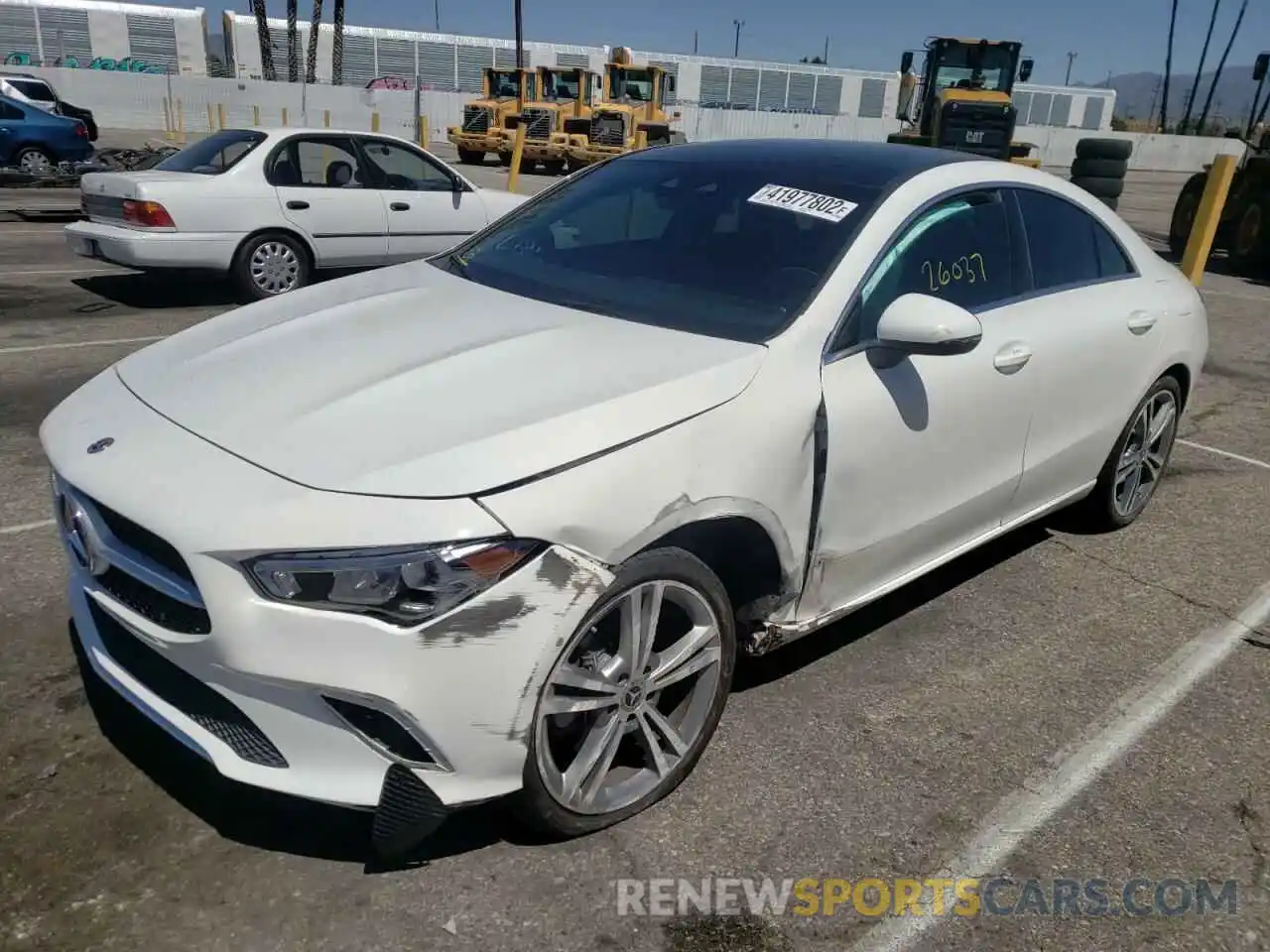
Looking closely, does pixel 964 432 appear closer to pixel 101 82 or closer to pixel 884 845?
pixel 884 845

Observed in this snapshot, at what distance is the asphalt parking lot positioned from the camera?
2.21 meters

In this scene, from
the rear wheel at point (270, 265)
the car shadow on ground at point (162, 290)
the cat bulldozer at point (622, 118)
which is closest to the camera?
the rear wheel at point (270, 265)

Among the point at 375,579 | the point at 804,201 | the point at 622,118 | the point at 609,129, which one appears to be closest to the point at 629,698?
the point at 375,579

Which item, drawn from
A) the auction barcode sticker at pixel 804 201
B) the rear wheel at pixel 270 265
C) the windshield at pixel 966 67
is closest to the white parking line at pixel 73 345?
the rear wheel at pixel 270 265

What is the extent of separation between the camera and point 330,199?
344 inches

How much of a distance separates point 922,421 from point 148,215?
7.05 metres

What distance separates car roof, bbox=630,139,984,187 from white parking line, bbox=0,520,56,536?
2788 millimetres

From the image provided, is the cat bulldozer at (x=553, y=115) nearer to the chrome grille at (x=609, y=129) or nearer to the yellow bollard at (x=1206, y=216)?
the chrome grille at (x=609, y=129)

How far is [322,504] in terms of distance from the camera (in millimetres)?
2023

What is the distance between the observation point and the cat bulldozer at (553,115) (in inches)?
1078

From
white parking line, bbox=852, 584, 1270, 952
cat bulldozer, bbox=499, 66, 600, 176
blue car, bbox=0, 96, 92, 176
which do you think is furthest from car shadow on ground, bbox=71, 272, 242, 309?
cat bulldozer, bbox=499, 66, 600, 176

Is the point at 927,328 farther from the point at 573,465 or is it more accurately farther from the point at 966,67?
the point at 966,67

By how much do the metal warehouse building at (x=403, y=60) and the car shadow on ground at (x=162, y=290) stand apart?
4754cm

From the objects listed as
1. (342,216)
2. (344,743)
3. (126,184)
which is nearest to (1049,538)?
(344,743)
